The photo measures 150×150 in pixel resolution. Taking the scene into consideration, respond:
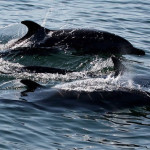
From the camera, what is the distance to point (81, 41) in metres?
16.4

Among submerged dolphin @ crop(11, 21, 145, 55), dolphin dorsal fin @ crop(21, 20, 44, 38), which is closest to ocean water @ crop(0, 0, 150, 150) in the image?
submerged dolphin @ crop(11, 21, 145, 55)

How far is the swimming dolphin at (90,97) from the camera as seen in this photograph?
1090cm

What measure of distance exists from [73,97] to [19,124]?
1.62 meters

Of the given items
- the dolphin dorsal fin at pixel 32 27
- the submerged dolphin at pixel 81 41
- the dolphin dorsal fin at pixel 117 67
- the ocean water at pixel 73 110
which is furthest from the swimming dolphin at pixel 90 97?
the submerged dolphin at pixel 81 41

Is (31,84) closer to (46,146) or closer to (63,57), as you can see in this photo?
(46,146)

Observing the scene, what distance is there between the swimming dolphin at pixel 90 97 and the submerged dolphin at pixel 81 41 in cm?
517

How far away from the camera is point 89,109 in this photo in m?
10.8

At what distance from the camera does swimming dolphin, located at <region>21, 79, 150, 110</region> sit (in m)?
10.9

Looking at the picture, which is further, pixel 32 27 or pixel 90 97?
pixel 32 27

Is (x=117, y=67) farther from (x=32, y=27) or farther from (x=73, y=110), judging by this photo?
(x=73, y=110)

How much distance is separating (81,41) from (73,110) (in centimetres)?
598

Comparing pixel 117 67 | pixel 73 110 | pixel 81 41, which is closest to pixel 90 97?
pixel 73 110

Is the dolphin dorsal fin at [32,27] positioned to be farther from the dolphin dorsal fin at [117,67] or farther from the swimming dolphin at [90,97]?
the swimming dolphin at [90,97]

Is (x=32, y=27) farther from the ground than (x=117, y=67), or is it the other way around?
(x=32, y=27)
